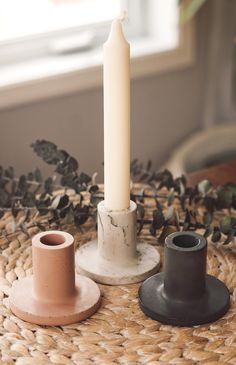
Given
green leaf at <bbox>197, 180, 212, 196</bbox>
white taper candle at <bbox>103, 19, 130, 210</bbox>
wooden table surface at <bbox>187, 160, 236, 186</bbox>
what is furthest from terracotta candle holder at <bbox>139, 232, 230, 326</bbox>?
wooden table surface at <bbox>187, 160, 236, 186</bbox>

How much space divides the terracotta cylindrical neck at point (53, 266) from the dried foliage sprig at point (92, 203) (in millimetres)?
150

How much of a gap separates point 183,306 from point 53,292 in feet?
0.50

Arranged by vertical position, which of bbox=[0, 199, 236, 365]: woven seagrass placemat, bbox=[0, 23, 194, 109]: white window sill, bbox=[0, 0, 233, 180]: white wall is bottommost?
bbox=[0, 199, 236, 365]: woven seagrass placemat

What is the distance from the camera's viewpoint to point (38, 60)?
155 centimetres

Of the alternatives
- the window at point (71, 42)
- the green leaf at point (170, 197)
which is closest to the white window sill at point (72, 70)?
the window at point (71, 42)

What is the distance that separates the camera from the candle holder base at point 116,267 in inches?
35.2

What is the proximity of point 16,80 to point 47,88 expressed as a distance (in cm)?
7

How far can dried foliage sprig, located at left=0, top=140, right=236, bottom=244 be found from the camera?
3.22 ft

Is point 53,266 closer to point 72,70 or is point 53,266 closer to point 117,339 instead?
point 117,339

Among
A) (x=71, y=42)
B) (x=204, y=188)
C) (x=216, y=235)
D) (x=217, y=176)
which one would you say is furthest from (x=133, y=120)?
(x=216, y=235)

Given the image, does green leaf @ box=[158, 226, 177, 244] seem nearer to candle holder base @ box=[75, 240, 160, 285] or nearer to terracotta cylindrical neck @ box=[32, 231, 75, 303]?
candle holder base @ box=[75, 240, 160, 285]

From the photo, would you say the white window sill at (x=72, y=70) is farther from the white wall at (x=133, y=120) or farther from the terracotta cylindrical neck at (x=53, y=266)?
the terracotta cylindrical neck at (x=53, y=266)

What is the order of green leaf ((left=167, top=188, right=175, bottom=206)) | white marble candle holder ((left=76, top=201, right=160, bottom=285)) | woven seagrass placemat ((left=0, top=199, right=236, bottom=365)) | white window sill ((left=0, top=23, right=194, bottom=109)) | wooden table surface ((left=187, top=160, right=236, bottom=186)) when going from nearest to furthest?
woven seagrass placemat ((left=0, top=199, right=236, bottom=365)) < white marble candle holder ((left=76, top=201, right=160, bottom=285)) < green leaf ((left=167, top=188, right=175, bottom=206)) < wooden table surface ((left=187, top=160, right=236, bottom=186)) < white window sill ((left=0, top=23, right=194, bottom=109))

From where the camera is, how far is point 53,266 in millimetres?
813
